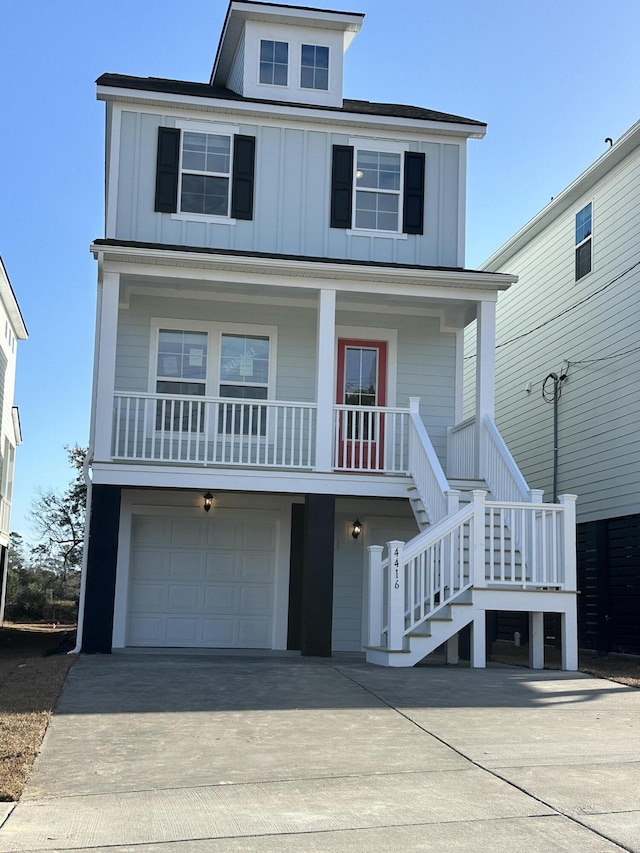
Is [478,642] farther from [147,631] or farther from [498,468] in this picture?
[147,631]

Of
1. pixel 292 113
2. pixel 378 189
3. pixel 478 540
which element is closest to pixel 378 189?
pixel 378 189

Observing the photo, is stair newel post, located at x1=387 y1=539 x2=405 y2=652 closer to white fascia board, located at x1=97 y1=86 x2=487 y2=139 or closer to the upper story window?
the upper story window

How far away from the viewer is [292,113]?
15.0 meters

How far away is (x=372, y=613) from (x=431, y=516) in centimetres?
184

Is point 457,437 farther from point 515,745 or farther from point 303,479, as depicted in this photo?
point 515,745

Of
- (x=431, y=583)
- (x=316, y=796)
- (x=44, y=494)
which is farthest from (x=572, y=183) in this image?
(x=44, y=494)

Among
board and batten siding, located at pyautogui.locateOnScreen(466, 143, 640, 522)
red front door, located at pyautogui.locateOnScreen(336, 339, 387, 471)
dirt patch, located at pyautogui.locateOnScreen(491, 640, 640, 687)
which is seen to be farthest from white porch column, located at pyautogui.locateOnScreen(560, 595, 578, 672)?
red front door, located at pyautogui.locateOnScreen(336, 339, 387, 471)

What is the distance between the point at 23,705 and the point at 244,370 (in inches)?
316

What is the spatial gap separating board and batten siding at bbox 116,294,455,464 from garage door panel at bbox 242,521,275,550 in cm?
202

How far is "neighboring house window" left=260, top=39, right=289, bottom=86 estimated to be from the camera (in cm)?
1567

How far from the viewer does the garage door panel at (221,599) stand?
599 inches

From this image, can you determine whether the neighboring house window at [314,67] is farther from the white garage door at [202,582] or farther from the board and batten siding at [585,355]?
the white garage door at [202,582]

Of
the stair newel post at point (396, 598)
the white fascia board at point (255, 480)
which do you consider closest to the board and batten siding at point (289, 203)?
the white fascia board at point (255, 480)

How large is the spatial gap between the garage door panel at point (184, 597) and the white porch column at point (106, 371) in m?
3.08
